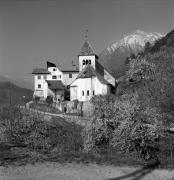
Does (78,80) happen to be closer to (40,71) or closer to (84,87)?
(84,87)

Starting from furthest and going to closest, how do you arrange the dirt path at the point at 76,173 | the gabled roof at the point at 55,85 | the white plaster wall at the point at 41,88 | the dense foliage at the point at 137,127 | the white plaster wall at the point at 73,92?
the white plaster wall at the point at 41,88 < the gabled roof at the point at 55,85 < the white plaster wall at the point at 73,92 < the dense foliage at the point at 137,127 < the dirt path at the point at 76,173

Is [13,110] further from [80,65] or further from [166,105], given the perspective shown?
[80,65]

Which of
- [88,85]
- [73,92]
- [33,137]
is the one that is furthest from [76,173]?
[73,92]

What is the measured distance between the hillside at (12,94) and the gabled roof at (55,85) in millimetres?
6215

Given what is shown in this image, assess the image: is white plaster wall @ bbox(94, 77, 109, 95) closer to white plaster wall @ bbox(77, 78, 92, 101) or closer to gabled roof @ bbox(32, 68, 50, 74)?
white plaster wall @ bbox(77, 78, 92, 101)

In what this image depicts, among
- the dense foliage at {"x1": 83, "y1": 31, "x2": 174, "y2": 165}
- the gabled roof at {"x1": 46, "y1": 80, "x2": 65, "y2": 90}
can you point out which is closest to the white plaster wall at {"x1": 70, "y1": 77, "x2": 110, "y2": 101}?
the gabled roof at {"x1": 46, "y1": 80, "x2": 65, "y2": 90}

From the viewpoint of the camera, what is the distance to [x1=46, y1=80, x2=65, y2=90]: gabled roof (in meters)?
68.0

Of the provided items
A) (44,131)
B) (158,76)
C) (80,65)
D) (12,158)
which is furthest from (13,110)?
(80,65)

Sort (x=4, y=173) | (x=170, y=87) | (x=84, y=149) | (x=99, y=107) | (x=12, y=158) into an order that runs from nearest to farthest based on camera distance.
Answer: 1. (x=4, y=173)
2. (x=12, y=158)
3. (x=84, y=149)
4. (x=99, y=107)
5. (x=170, y=87)

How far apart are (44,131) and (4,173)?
1218cm

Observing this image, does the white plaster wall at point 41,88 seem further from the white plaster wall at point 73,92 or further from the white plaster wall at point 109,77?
the white plaster wall at point 109,77

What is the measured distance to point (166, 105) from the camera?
97.0 feet

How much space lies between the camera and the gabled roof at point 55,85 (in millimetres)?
68025

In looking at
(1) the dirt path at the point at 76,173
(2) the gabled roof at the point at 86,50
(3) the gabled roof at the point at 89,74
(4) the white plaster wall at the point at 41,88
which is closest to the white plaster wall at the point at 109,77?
(2) the gabled roof at the point at 86,50
